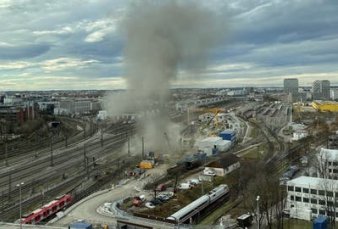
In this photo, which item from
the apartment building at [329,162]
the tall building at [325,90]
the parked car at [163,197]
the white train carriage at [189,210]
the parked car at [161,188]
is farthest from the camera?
the tall building at [325,90]

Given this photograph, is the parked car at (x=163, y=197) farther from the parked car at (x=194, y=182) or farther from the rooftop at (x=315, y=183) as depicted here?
the rooftop at (x=315, y=183)

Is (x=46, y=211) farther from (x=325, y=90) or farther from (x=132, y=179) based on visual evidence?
(x=325, y=90)

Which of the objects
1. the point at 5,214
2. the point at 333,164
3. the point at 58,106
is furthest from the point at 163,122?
the point at 58,106

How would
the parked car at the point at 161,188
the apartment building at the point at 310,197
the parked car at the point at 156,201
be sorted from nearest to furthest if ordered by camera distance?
the apartment building at the point at 310,197
the parked car at the point at 156,201
the parked car at the point at 161,188

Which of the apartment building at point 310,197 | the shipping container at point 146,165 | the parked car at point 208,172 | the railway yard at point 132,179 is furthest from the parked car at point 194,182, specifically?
the apartment building at point 310,197

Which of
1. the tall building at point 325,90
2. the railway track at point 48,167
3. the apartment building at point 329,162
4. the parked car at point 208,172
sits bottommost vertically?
the railway track at point 48,167

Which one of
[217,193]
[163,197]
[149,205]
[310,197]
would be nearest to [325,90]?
[217,193]
